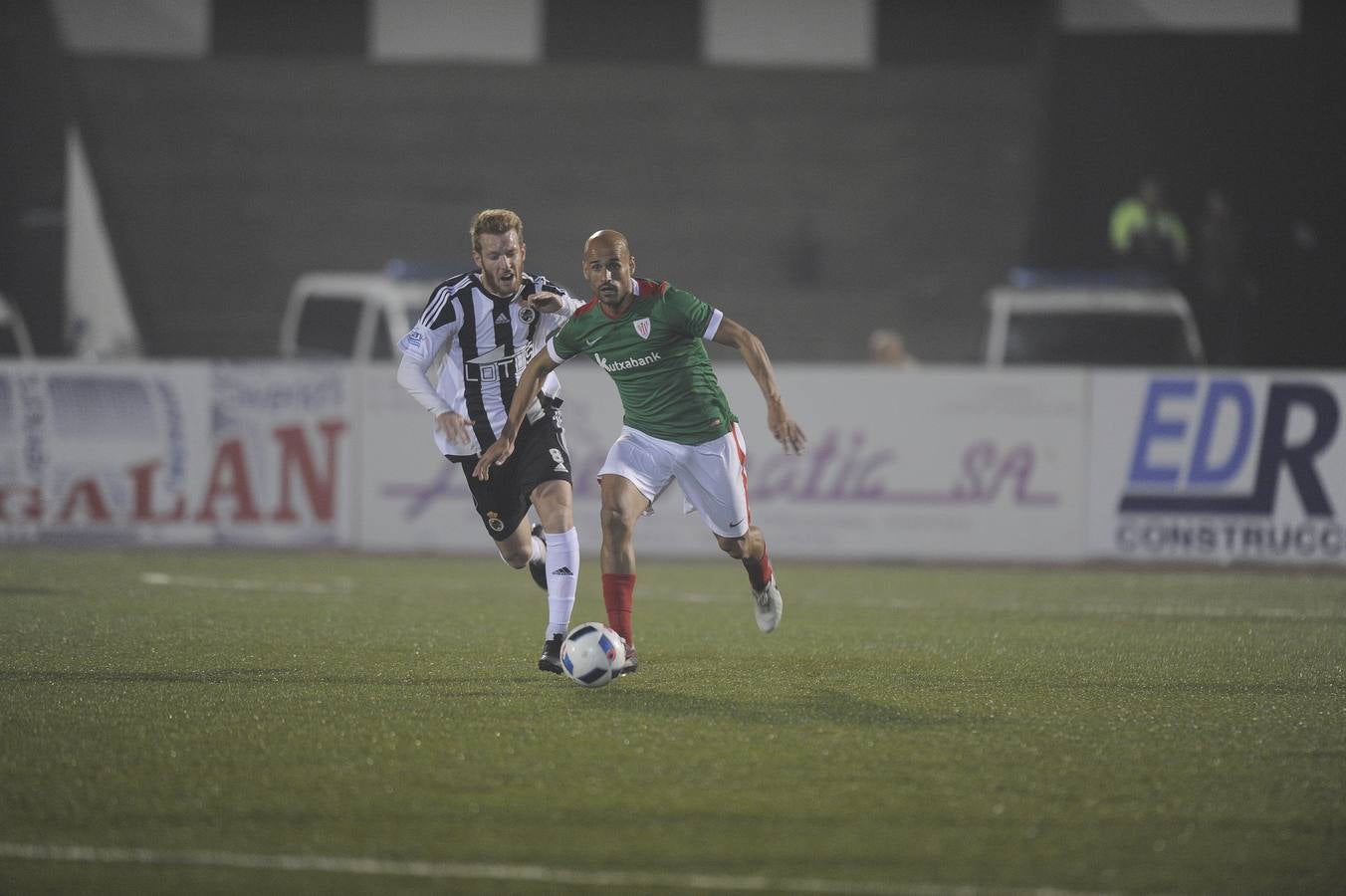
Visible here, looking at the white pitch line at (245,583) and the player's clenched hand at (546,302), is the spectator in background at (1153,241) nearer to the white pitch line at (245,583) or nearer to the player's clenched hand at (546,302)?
the white pitch line at (245,583)

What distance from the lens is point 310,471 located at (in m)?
16.3

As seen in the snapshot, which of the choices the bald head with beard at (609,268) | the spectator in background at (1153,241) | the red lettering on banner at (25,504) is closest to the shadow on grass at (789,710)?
the bald head with beard at (609,268)

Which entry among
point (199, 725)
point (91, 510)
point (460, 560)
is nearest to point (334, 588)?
point (460, 560)

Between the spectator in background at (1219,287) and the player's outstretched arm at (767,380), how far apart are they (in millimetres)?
13295

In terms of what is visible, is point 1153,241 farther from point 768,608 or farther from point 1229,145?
point 768,608

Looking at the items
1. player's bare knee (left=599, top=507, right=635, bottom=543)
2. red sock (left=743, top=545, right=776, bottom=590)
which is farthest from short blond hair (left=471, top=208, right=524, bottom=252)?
red sock (left=743, top=545, right=776, bottom=590)

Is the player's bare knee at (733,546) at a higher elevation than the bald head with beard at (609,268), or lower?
lower

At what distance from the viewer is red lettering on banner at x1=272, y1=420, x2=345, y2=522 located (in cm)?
1630

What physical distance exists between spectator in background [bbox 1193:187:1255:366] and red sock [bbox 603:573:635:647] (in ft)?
44.9

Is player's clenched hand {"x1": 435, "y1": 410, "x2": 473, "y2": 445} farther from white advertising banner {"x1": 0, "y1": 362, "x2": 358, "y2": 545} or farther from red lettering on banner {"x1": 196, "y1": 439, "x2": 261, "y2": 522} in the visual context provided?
red lettering on banner {"x1": 196, "y1": 439, "x2": 261, "y2": 522}

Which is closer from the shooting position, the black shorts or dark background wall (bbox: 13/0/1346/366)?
the black shorts

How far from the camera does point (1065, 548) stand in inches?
632

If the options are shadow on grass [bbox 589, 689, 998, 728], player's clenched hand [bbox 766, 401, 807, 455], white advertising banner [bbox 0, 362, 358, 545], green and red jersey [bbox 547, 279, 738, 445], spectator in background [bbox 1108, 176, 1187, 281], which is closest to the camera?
shadow on grass [bbox 589, 689, 998, 728]

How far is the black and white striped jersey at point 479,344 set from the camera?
8.80 metres
